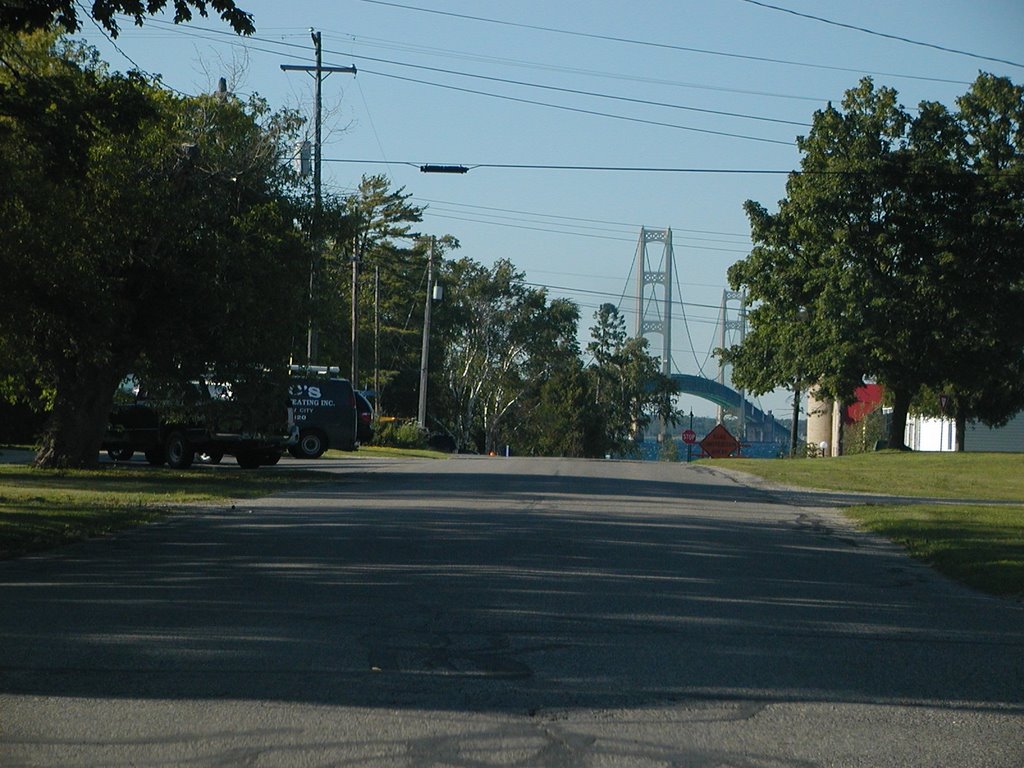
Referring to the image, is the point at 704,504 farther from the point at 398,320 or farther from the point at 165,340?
the point at 398,320

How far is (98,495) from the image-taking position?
62.1ft

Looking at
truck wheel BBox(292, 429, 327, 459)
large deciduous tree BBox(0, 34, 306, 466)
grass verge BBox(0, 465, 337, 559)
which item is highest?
large deciduous tree BBox(0, 34, 306, 466)

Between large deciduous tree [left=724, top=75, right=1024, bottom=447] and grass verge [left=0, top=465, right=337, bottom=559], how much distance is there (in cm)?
2700

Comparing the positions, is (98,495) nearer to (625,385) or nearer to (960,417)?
(960,417)

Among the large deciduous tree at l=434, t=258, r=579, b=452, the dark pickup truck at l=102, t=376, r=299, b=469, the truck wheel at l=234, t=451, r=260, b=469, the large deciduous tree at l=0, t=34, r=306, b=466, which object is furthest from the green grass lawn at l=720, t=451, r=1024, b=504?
the large deciduous tree at l=434, t=258, r=579, b=452

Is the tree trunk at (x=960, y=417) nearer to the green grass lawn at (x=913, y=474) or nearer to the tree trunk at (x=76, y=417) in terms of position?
the green grass lawn at (x=913, y=474)

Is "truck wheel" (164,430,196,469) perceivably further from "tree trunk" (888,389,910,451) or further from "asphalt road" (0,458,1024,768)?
"tree trunk" (888,389,910,451)

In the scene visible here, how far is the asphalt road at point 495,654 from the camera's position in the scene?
6062mm

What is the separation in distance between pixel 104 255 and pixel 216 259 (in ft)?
7.02

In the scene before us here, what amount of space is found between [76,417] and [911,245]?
33879mm

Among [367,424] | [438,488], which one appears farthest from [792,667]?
[367,424]

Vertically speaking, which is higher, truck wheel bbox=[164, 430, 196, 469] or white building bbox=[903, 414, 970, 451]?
white building bbox=[903, 414, 970, 451]

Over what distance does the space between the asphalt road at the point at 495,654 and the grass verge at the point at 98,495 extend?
0.74 metres

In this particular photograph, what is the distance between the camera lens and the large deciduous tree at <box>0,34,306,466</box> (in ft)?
68.0
